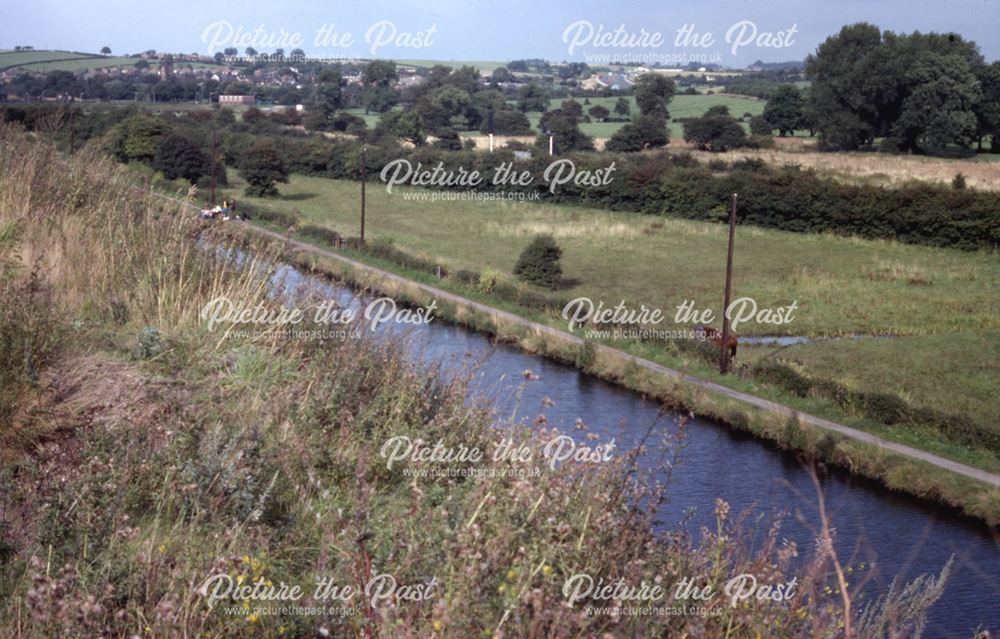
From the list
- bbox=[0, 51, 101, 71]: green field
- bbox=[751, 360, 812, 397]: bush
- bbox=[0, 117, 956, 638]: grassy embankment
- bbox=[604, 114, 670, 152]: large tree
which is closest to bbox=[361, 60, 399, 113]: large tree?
bbox=[0, 51, 101, 71]: green field

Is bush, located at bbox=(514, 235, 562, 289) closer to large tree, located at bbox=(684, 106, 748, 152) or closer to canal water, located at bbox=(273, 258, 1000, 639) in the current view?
canal water, located at bbox=(273, 258, 1000, 639)

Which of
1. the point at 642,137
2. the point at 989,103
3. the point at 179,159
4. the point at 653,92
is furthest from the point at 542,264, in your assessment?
the point at 653,92

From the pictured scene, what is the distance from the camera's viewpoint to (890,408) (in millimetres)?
16922

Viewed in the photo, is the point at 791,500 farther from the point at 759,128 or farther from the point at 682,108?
the point at 682,108

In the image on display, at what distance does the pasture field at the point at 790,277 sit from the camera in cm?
2131

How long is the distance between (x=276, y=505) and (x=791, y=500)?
10.5m

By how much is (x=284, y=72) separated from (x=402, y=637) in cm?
12341

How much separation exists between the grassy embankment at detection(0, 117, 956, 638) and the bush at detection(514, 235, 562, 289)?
933 inches

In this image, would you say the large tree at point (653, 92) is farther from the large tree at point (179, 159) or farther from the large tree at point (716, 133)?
the large tree at point (179, 159)

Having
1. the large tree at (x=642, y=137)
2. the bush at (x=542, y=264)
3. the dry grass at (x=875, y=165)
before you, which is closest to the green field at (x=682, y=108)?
the large tree at (x=642, y=137)

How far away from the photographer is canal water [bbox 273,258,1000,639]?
420 inches

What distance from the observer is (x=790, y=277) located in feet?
104

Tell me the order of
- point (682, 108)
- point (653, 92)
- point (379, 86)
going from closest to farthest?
point (653, 92) < point (682, 108) < point (379, 86)

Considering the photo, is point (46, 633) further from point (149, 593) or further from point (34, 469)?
point (34, 469)
